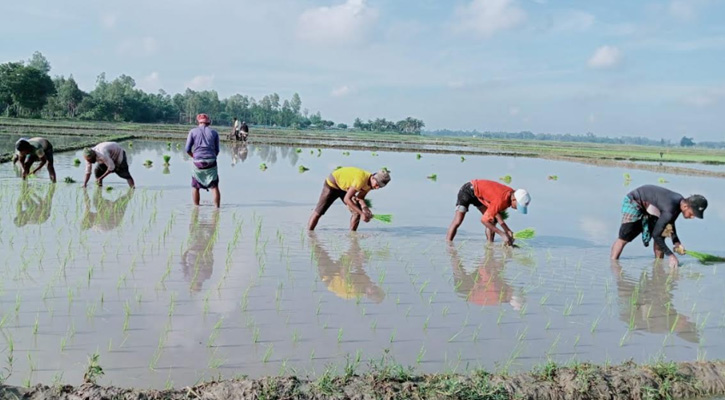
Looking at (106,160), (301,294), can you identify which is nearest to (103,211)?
(106,160)

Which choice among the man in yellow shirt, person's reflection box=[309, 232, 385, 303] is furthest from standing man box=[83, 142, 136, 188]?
person's reflection box=[309, 232, 385, 303]

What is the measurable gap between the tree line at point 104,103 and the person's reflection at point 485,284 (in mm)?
48385

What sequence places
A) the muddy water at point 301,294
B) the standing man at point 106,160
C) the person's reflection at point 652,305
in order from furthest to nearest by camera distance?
the standing man at point 106,160 → the person's reflection at point 652,305 → the muddy water at point 301,294

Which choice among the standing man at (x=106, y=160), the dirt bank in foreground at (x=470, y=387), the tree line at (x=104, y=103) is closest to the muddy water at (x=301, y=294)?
the dirt bank in foreground at (x=470, y=387)

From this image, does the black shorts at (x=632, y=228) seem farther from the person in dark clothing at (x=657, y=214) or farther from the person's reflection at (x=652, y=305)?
the person's reflection at (x=652, y=305)

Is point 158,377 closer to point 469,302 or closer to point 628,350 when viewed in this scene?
point 469,302

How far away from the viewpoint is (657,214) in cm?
625

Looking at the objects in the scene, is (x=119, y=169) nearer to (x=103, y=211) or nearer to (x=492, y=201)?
(x=103, y=211)

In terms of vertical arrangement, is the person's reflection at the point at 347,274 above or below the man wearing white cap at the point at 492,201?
below

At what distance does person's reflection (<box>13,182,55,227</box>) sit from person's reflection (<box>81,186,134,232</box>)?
0.42 m

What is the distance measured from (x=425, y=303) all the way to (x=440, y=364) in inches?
43.7

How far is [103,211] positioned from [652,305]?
19.8 ft

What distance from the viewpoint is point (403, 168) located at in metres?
17.7

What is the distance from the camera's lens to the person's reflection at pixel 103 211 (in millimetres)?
6617
